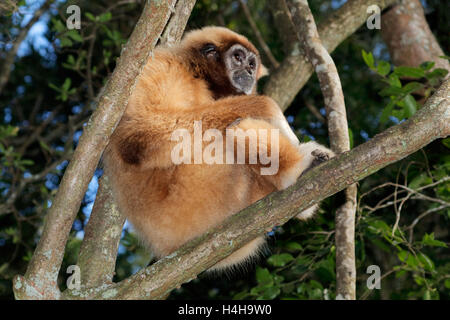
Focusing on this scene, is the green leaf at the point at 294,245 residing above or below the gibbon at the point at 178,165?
below

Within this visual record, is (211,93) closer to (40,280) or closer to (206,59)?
(206,59)

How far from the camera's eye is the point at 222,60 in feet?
16.1

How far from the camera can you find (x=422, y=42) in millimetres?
6629

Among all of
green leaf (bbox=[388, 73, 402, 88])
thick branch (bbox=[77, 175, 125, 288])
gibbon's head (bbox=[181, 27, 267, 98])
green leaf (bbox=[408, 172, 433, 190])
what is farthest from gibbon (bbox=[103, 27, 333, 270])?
green leaf (bbox=[408, 172, 433, 190])

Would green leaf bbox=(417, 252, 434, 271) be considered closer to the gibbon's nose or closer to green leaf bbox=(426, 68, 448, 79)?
green leaf bbox=(426, 68, 448, 79)

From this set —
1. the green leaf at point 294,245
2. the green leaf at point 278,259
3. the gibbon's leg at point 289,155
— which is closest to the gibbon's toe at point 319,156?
the gibbon's leg at point 289,155

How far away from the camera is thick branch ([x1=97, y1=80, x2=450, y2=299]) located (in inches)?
115

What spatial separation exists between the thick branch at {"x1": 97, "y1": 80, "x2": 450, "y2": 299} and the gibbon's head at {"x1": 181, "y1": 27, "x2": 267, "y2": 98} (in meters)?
1.79

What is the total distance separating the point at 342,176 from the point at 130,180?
5.68ft

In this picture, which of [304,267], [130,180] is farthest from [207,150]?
[304,267]

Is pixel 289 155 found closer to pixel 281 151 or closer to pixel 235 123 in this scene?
pixel 281 151

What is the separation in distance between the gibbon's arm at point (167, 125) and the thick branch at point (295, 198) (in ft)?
2.53

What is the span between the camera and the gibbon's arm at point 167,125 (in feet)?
11.9

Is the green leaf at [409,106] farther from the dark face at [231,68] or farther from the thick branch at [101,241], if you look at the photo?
the thick branch at [101,241]
